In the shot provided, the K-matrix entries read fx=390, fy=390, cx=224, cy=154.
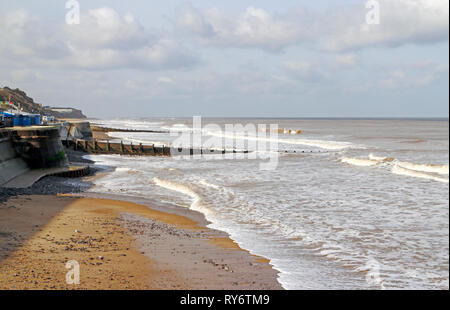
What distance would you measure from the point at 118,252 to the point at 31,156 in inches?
699

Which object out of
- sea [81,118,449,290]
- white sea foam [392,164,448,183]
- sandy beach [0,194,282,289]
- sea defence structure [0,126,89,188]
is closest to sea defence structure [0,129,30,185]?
sea defence structure [0,126,89,188]

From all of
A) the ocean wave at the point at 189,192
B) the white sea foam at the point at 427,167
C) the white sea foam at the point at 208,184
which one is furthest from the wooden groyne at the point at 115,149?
the white sea foam at the point at 427,167

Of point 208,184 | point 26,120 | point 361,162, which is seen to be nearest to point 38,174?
point 26,120

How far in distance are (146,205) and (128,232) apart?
16.7ft

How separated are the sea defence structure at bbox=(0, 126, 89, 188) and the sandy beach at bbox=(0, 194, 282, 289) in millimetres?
7307

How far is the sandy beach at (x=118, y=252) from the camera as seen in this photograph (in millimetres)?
8594

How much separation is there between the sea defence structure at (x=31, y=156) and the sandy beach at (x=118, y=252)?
7307mm

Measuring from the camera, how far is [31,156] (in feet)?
83.0

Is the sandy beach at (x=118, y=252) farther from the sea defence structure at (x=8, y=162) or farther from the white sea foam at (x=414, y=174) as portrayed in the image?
the white sea foam at (x=414, y=174)

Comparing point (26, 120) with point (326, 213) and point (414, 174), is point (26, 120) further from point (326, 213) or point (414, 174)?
point (414, 174)

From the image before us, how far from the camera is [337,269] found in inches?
393

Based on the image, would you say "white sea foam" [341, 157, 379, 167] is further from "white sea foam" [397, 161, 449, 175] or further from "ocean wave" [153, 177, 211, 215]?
"ocean wave" [153, 177, 211, 215]

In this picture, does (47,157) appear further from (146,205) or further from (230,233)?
(230,233)
